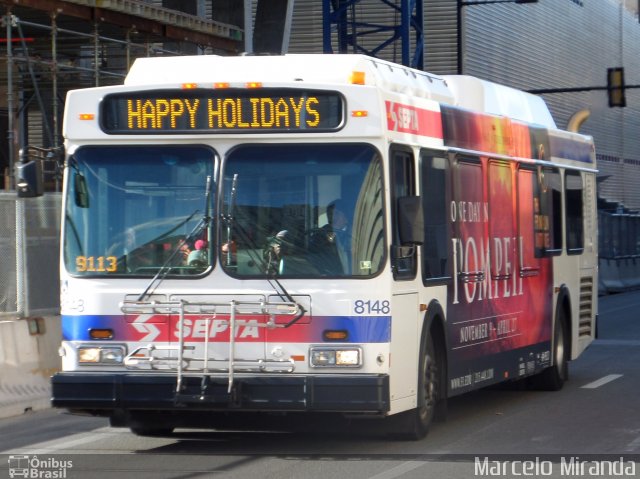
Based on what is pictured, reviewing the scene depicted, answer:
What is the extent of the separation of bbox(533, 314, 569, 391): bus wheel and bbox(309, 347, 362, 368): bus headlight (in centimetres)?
589

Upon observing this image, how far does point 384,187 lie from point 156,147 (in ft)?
5.69

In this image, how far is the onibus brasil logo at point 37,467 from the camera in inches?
381

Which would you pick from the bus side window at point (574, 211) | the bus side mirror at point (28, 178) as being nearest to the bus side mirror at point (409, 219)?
the bus side mirror at point (28, 178)

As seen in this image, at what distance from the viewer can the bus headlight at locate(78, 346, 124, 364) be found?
10195 mm

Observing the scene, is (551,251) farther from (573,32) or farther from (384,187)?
(573,32)

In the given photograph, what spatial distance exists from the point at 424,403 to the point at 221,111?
9.34 feet

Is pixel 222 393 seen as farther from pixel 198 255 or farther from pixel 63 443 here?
pixel 63 443

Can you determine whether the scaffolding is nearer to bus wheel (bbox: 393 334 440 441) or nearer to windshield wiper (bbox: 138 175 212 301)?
bus wheel (bbox: 393 334 440 441)

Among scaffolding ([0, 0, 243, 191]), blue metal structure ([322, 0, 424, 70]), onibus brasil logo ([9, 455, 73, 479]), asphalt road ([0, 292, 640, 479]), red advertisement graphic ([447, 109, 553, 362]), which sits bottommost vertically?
asphalt road ([0, 292, 640, 479])

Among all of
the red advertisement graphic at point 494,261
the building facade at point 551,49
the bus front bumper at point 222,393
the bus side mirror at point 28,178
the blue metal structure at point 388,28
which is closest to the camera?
the bus front bumper at point 222,393

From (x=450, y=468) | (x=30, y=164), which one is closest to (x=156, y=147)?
(x=30, y=164)

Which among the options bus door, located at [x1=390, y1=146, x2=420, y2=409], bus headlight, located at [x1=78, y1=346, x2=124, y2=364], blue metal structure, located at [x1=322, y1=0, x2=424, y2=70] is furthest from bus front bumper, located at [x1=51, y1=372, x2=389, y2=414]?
blue metal structure, located at [x1=322, y1=0, x2=424, y2=70]

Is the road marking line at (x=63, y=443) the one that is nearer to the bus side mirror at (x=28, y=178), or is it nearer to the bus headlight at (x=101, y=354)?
the bus headlight at (x=101, y=354)

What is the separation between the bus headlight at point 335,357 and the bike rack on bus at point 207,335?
174 millimetres
